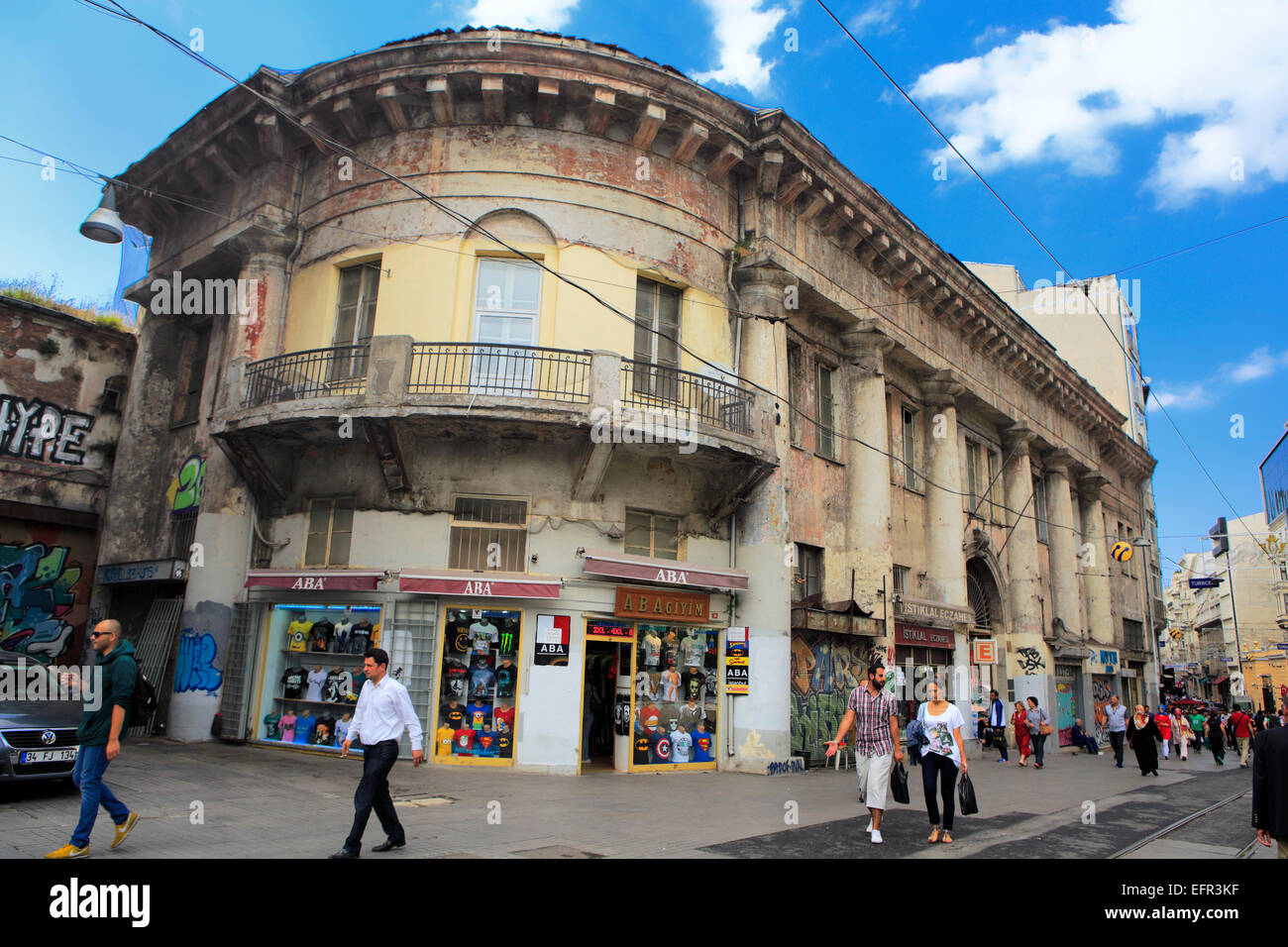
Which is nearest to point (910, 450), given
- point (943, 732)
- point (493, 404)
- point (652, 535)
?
point (652, 535)

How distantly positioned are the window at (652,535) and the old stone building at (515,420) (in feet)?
0.18

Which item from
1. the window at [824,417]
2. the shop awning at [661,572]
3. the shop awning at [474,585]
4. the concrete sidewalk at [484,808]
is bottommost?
the concrete sidewalk at [484,808]

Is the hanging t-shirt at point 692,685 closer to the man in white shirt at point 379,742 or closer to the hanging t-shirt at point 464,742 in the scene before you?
the hanging t-shirt at point 464,742

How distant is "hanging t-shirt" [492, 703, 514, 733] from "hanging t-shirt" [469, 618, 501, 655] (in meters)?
0.95

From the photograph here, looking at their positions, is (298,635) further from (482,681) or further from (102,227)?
(102,227)

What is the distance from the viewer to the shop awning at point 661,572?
14031 mm

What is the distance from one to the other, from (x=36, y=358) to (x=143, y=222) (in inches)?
161

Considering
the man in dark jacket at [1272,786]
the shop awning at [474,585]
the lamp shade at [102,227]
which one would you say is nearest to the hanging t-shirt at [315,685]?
the shop awning at [474,585]

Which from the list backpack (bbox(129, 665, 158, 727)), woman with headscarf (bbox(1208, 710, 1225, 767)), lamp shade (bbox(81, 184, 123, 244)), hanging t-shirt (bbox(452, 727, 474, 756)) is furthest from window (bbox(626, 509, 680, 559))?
woman with headscarf (bbox(1208, 710, 1225, 767))

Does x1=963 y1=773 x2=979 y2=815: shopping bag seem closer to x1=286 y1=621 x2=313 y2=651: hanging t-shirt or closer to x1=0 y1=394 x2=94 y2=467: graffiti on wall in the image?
x1=286 y1=621 x2=313 y2=651: hanging t-shirt

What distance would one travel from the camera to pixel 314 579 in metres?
14.3

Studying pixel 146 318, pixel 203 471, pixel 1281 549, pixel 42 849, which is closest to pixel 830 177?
pixel 203 471

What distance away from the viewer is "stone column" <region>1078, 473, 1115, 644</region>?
32094mm

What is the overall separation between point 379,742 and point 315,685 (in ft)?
28.2
